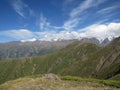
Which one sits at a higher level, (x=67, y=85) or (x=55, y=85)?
(x=55, y=85)

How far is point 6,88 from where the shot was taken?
50469mm

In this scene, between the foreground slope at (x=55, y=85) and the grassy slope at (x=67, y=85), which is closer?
the foreground slope at (x=55, y=85)

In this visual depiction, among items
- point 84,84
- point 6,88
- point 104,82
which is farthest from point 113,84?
point 6,88

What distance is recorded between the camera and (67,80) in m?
54.4

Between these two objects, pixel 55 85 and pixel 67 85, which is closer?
pixel 55 85

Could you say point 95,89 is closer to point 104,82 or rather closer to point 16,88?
point 104,82

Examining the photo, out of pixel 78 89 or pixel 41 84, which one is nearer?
pixel 78 89

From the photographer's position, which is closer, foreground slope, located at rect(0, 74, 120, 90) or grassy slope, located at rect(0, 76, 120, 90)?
foreground slope, located at rect(0, 74, 120, 90)

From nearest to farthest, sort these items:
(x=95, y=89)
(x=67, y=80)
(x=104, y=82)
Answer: (x=95, y=89), (x=104, y=82), (x=67, y=80)

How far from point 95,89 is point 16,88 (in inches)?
687

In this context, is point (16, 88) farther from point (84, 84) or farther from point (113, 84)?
point (113, 84)

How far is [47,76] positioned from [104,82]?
14.3 meters

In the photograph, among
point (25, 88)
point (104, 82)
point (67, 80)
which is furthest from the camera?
point (67, 80)

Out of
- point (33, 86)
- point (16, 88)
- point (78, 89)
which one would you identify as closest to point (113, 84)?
point (78, 89)
